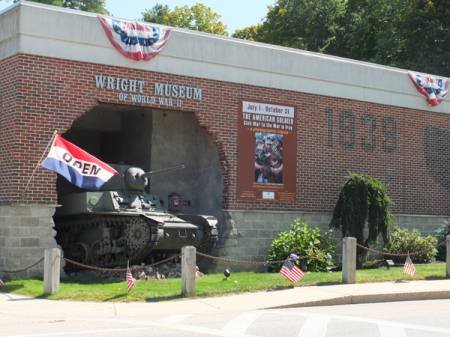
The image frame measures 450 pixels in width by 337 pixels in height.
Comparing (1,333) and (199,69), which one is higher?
(199,69)

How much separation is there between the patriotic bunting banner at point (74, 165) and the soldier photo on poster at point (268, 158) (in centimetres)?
509

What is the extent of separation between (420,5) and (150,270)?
24567 millimetres

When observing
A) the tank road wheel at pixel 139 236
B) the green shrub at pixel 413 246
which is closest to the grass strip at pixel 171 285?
the tank road wheel at pixel 139 236

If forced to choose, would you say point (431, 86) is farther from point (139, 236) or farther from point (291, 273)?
point (139, 236)

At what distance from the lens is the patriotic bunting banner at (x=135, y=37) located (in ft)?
61.2

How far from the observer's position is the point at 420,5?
3666cm

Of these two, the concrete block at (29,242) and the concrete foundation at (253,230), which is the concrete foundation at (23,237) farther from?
the concrete foundation at (253,230)

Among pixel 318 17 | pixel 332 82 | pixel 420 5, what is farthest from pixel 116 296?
pixel 318 17

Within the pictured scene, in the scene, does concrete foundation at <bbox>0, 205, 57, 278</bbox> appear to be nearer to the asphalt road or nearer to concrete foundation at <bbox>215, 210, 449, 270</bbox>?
the asphalt road

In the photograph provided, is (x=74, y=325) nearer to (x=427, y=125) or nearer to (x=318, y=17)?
(x=427, y=125)

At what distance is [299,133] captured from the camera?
859 inches

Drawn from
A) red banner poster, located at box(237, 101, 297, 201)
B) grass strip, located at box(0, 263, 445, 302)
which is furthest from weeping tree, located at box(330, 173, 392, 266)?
grass strip, located at box(0, 263, 445, 302)

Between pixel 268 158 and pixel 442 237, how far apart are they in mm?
6984

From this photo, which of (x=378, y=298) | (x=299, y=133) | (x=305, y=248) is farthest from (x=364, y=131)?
(x=378, y=298)
